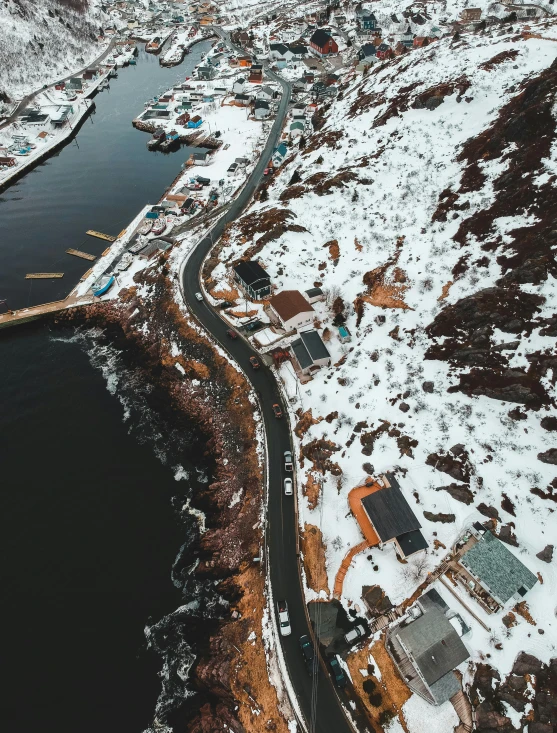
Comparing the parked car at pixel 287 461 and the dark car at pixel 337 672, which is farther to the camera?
the parked car at pixel 287 461

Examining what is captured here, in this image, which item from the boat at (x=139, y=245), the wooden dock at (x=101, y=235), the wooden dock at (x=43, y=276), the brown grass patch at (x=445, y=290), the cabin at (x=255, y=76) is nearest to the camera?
the brown grass patch at (x=445, y=290)

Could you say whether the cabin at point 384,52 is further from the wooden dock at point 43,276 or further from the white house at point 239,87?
the wooden dock at point 43,276

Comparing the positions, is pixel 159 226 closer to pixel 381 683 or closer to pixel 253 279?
pixel 253 279

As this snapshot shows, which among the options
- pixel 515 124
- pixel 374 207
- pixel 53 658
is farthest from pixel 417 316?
pixel 53 658

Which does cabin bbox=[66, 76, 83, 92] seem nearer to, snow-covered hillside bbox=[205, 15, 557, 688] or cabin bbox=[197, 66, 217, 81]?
cabin bbox=[197, 66, 217, 81]

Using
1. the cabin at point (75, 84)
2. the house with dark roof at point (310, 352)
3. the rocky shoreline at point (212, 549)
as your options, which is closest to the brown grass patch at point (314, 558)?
the rocky shoreline at point (212, 549)

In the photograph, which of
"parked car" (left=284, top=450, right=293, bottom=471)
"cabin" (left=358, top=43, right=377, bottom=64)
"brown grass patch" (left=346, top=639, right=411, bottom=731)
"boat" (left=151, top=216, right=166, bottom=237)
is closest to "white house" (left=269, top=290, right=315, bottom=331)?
"parked car" (left=284, top=450, right=293, bottom=471)

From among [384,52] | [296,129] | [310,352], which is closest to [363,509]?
[310,352]

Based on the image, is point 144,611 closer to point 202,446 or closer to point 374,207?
point 202,446
